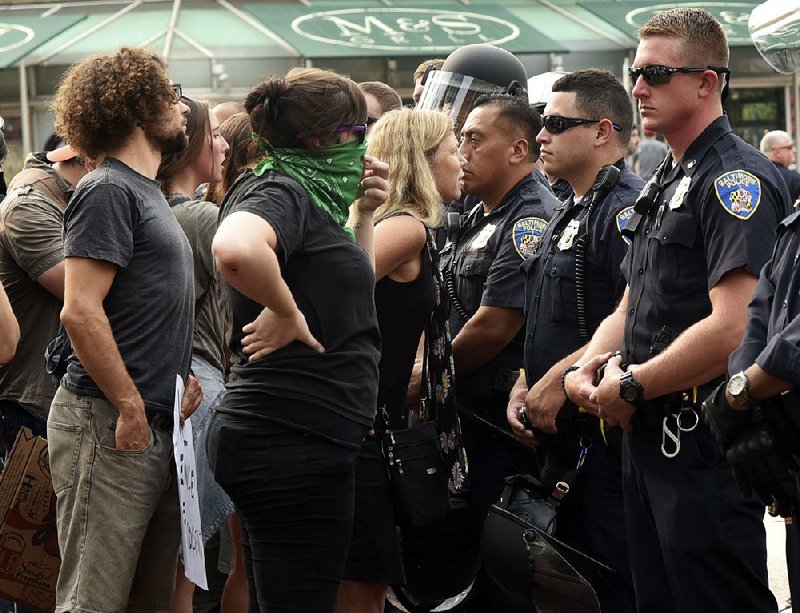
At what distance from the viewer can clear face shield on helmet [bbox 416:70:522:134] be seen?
19.0ft

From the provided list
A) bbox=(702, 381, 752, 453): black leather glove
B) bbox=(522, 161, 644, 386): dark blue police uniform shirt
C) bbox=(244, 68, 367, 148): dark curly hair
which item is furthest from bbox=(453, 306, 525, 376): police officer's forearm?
bbox=(702, 381, 752, 453): black leather glove

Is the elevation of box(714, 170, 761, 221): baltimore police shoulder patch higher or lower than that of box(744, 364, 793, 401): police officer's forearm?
higher

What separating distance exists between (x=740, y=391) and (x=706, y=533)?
2.73 ft

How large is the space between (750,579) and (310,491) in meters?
1.29

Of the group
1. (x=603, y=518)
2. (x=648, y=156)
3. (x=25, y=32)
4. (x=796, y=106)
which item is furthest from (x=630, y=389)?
(x=796, y=106)

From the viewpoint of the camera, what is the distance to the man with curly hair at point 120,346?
3543 millimetres

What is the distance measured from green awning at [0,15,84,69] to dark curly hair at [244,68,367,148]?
11.5 meters

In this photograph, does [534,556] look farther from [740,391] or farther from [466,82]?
[466,82]

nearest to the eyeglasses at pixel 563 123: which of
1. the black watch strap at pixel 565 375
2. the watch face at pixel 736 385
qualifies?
the black watch strap at pixel 565 375

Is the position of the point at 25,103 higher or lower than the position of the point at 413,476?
lower

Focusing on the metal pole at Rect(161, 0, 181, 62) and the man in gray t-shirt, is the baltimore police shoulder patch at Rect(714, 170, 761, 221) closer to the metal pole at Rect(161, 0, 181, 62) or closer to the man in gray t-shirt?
the man in gray t-shirt

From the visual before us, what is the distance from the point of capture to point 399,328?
4.03m

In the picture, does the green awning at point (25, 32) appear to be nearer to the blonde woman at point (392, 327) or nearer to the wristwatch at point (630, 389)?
the blonde woman at point (392, 327)

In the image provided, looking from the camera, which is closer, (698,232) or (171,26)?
(698,232)
